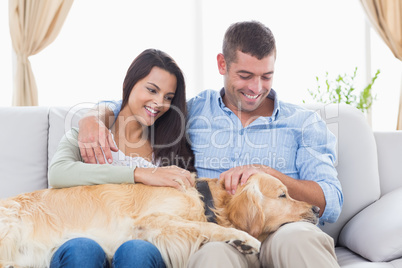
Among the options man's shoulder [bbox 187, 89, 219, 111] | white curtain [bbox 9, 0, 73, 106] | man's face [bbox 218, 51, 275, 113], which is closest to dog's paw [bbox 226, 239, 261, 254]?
man's face [bbox 218, 51, 275, 113]

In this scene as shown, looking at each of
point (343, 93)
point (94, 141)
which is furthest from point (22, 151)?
point (343, 93)

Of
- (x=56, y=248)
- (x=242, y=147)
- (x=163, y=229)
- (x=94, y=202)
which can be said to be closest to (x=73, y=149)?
(x=94, y=202)

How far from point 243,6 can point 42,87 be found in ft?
6.78

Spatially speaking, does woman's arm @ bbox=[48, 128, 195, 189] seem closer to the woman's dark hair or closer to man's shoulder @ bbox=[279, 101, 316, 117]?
the woman's dark hair

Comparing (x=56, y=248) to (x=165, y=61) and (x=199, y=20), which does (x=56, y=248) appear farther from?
(x=199, y=20)

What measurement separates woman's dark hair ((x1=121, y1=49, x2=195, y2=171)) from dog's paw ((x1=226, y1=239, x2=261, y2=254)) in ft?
1.87

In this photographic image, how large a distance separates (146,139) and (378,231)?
1.09m

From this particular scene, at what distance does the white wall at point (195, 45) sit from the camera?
391 cm

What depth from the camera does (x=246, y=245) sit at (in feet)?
4.70

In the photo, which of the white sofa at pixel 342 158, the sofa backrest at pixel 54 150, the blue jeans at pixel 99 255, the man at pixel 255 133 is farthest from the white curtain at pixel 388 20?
the blue jeans at pixel 99 255

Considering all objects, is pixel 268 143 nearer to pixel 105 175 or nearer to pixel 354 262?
pixel 354 262

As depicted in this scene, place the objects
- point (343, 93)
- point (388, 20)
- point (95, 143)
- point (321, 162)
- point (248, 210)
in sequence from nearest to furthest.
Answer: point (248, 210) < point (95, 143) < point (321, 162) < point (343, 93) < point (388, 20)

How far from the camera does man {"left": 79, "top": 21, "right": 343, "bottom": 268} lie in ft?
5.83

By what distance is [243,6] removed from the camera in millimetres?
4141
